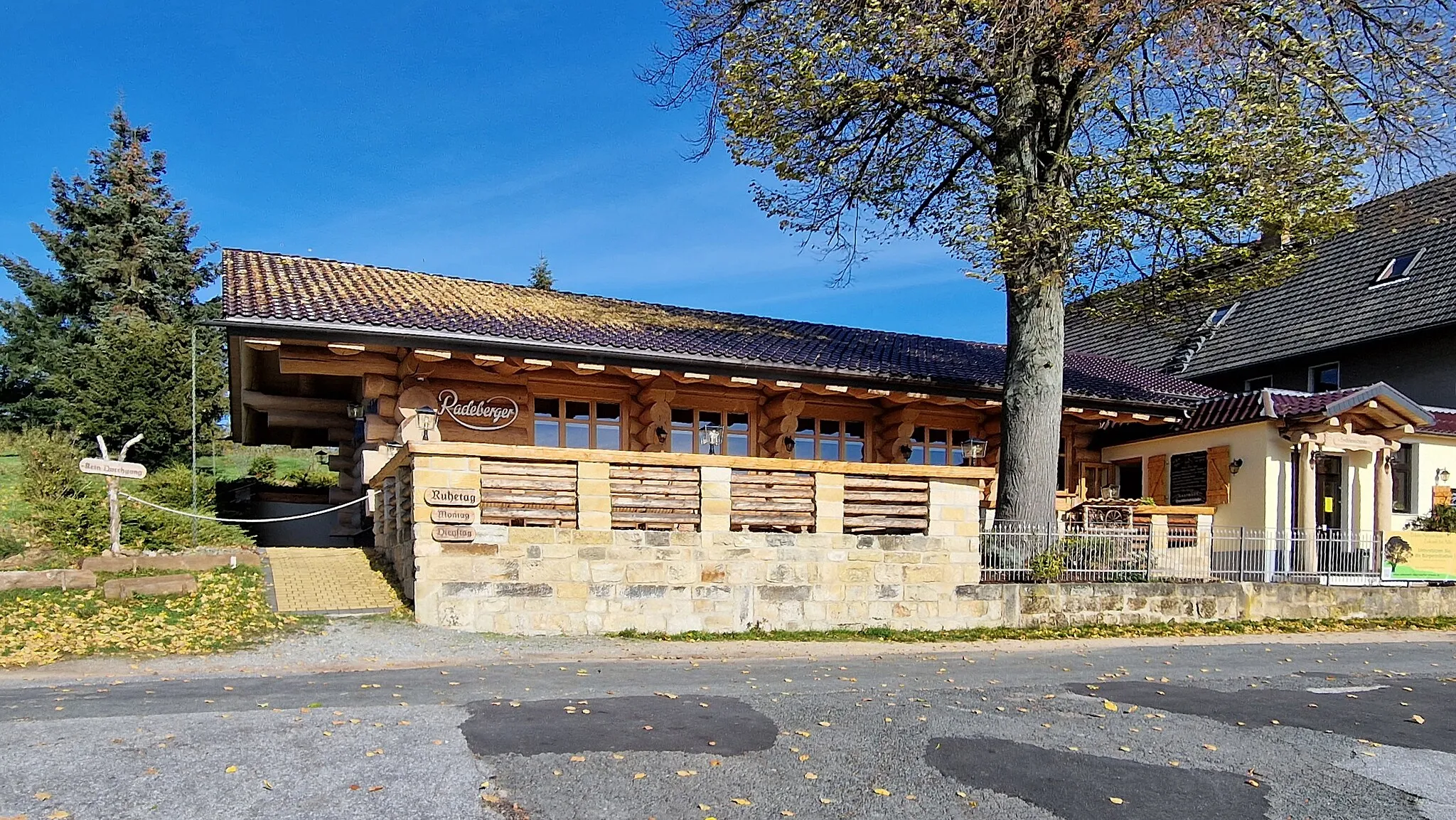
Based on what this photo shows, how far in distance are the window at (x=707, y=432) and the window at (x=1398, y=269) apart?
58.7ft

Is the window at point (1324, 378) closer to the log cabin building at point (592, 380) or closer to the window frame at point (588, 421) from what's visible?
the log cabin building at point (592, 380)

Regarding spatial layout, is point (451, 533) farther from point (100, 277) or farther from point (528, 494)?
point (100, 277)

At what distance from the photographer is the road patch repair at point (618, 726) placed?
596 centimetres

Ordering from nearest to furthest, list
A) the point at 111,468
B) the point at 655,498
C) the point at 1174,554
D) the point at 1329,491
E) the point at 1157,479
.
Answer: the point at 655,498 < the point at 111,468 < the point at 1174,554 < the point at 1329,491 < the point at 1157,479

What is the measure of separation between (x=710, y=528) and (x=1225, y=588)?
7968 millimetres

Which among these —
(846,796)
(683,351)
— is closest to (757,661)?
(846,796)

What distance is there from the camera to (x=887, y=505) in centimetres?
1248

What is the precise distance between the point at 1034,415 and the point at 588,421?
22.8 ft

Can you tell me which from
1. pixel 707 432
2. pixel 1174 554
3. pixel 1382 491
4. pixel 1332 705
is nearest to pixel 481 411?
pixel 707 432

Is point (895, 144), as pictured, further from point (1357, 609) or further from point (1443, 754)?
point (1443, 754)

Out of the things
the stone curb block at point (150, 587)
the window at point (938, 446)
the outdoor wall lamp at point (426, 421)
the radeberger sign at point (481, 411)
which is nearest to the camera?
the stone curb block at point (150, 587)

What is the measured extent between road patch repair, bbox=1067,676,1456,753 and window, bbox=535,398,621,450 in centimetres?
947

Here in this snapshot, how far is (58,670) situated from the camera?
8.12 m

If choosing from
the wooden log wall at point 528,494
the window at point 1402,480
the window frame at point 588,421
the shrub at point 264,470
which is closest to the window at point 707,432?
the window frame at point 588,421
